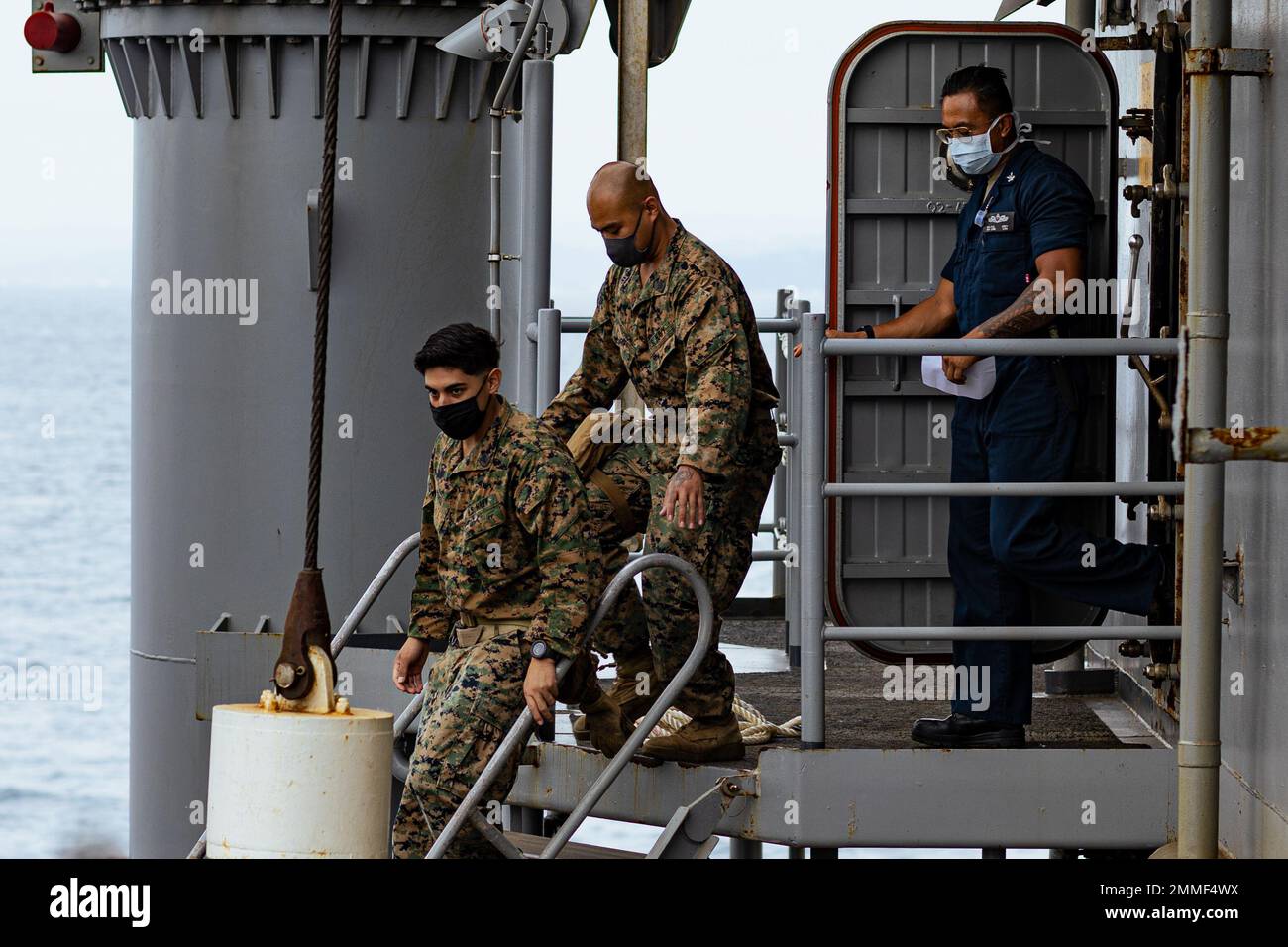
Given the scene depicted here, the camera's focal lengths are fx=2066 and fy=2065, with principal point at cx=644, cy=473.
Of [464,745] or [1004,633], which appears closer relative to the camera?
[464,745]

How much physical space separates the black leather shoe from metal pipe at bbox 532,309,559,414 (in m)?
1.65

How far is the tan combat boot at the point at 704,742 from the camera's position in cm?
618

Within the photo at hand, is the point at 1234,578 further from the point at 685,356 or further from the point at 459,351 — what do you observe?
the point at 459,351

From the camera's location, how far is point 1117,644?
805cm

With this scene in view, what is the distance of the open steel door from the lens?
22.3 feet

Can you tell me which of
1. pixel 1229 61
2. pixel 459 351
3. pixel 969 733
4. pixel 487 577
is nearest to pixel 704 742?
pixel 969 733

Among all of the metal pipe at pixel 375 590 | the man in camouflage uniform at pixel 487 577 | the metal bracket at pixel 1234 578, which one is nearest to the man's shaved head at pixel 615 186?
the man in camouflage uniform at pixel 487 577

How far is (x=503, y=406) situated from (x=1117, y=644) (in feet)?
10.8

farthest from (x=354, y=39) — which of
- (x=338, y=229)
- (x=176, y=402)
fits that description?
(x=176, y=402)

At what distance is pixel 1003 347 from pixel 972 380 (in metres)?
0.46

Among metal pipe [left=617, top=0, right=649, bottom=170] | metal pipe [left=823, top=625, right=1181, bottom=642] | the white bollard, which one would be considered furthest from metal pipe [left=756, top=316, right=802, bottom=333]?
the white bollard

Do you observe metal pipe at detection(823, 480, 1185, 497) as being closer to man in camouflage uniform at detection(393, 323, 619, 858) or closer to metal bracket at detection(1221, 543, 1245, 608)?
metal bracket at detection(1221, 543, 1245, 608)

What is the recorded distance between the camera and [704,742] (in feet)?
20.2

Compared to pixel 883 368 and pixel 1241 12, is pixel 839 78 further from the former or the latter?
pixel 1241 12
